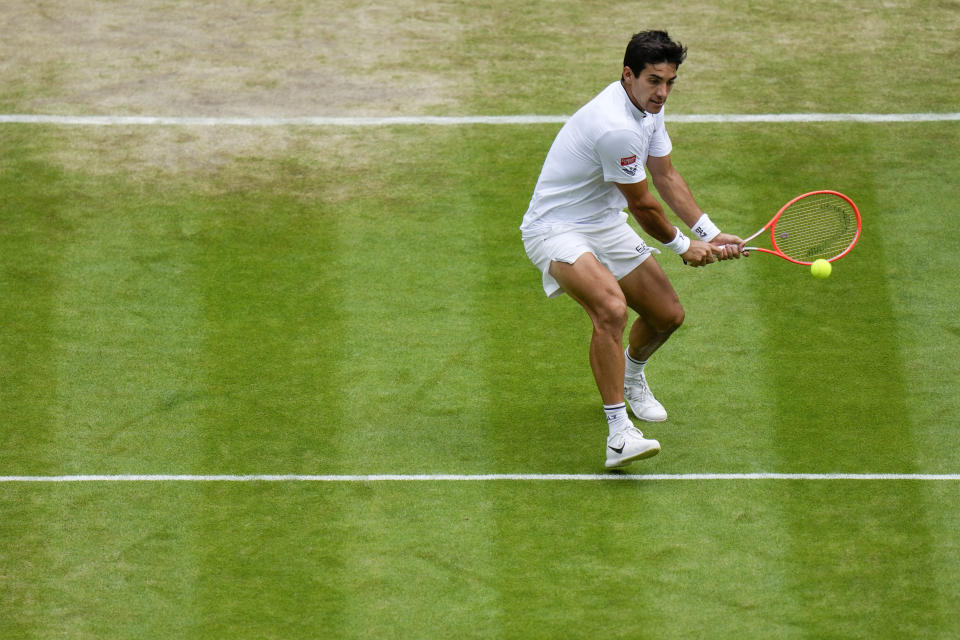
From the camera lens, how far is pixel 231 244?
9.58 m

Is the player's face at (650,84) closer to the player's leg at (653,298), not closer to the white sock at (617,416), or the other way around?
the player's leg at (653,298)

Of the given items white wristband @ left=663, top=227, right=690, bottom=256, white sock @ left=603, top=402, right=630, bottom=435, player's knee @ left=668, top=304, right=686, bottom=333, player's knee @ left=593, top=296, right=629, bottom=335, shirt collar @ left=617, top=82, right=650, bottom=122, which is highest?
shirt collar @ left=617, top=82, right=650, bottom=122

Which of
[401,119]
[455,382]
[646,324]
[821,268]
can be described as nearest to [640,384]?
[646,324]

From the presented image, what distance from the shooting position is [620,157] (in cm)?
713

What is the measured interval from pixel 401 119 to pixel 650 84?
4.26 m

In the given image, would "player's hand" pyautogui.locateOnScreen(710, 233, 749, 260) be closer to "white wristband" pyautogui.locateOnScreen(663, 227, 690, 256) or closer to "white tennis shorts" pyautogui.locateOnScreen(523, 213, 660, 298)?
"white wristband" pyautogui.locateOnScreen(663, 227, 690, 256)

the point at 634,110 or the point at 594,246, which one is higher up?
the point at 634,110

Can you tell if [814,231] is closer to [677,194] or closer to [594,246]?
[677,194]

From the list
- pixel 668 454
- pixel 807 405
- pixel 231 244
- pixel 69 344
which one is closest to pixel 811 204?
pixel 807 405

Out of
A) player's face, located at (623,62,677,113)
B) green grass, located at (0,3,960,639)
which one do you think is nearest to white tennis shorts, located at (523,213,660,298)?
player's face, located at (623,62,677,113)

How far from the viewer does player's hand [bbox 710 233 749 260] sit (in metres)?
7.23

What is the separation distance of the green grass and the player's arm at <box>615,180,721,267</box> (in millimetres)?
1116

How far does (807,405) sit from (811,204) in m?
1.16

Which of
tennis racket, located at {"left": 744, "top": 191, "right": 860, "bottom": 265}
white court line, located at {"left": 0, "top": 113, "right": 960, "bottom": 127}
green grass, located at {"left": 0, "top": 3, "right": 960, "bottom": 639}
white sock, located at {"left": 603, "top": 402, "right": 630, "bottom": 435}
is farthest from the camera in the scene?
white court line, located at {"left": 0, "top": 113, "right": 960, "bottom": 127}
